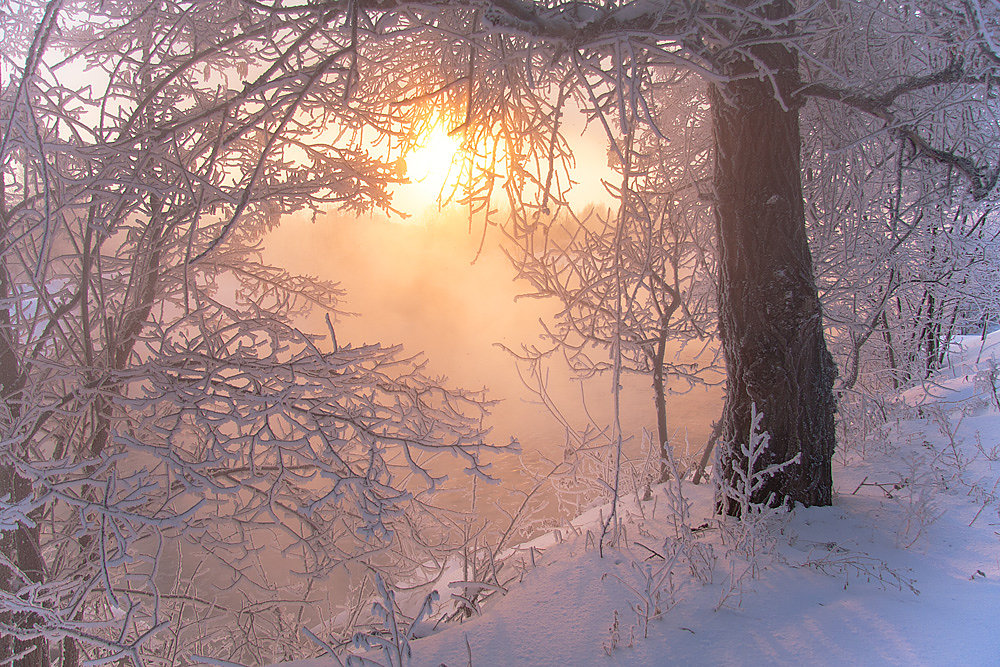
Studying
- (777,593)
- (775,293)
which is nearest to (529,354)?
(775,293)

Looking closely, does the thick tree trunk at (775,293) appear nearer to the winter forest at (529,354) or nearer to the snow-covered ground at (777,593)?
the winter forest at (529,354)

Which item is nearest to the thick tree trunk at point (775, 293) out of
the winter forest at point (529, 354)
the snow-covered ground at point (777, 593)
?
the winter forest at point (529, 354)

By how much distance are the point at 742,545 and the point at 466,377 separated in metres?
22.1

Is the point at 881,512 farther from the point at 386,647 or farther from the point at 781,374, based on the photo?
the point at 386,647

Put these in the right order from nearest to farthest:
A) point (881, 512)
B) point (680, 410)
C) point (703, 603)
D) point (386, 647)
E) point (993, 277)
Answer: point (386, 647) → point (703, 603) → point (881, 512) → point (993, 277) → point (680, 410)

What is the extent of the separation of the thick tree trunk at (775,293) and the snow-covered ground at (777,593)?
384 mm

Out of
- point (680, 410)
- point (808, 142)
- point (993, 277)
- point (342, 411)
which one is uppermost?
point (808, 142)

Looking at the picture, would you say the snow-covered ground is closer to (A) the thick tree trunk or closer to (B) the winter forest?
(B) the winter forest

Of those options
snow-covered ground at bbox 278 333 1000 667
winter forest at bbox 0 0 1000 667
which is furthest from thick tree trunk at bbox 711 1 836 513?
snow-covered ground at bbox 278 333 1000 667

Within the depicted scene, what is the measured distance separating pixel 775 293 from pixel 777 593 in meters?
1.75

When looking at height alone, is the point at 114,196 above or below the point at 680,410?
above

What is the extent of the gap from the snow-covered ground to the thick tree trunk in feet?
1.26

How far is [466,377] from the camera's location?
24547mm

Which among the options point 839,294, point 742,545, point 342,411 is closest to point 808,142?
point 839,294
